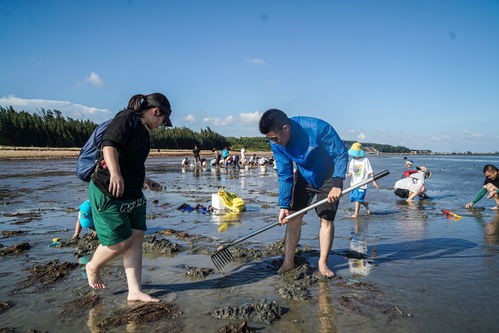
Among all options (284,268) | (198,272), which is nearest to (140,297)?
(198,272)

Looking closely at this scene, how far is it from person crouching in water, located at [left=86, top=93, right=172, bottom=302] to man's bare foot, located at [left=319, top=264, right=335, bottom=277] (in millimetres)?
1822

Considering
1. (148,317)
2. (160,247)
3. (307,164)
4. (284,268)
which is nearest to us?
(148,317)

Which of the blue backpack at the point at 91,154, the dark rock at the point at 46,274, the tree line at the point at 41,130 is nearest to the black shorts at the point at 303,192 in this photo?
the blue backpack at the point at 91,154

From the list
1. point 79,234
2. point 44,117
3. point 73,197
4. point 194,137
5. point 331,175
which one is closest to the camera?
point 331,175

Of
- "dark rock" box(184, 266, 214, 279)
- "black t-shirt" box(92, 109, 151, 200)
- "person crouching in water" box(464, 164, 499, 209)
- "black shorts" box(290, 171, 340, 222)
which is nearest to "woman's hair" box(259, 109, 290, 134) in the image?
"black shorts" box(290, 171, 340, 222)

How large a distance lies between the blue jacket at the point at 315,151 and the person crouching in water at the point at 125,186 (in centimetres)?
136

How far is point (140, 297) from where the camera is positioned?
120 inches

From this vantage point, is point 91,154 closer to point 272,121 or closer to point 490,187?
point 272,121

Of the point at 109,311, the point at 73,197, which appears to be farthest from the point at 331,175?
the point at 73,197

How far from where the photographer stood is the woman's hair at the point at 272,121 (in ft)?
11.3

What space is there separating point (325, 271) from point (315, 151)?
1370 mm

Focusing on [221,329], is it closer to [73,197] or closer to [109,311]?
[109,311]

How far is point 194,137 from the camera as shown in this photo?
259 feet

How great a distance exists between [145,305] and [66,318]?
64 cm
